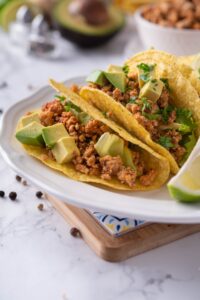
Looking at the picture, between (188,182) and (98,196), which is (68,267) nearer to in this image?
(98,196)

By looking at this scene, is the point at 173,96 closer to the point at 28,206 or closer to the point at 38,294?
the point at 28,206

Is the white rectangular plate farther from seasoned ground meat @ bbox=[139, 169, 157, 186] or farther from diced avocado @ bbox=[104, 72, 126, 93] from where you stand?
diced avocado @ bbox=[104, 72, 126, 93]

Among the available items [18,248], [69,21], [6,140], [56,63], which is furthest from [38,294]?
[69,21]

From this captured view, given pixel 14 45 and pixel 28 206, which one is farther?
pixel 14 45

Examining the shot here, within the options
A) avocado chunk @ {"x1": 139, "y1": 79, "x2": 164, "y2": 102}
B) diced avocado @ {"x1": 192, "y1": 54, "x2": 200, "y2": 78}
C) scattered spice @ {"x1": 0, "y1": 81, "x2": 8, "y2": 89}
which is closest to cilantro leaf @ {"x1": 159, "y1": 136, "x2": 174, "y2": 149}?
avocado chunk @ {"x1": 139, "y1": 79, "x2": 164, "y2": 102}

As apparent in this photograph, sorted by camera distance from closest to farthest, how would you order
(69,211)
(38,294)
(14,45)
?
(38,294), (69,211), (14,45)

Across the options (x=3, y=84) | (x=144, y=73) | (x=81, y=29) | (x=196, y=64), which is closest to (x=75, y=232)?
(x=144, y=73)
